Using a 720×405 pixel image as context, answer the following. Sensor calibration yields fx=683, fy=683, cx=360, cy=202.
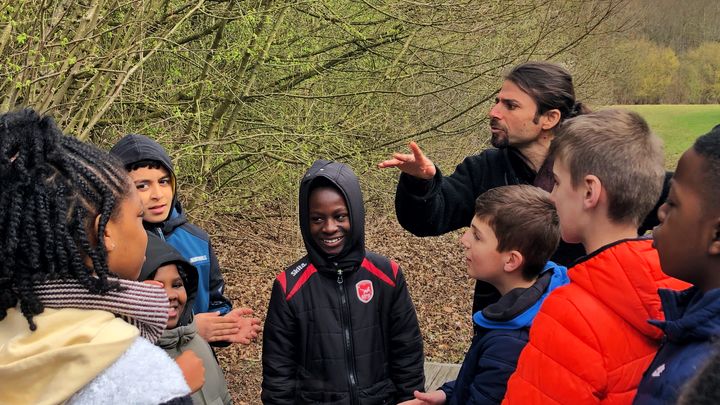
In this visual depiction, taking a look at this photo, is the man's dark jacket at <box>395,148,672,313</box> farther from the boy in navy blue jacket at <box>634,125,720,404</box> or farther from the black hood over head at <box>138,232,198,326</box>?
the boy in navy blue jacket at <box>634,125,720,404</box>

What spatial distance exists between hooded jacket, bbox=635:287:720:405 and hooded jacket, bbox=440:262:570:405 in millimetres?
586

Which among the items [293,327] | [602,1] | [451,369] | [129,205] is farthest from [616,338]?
[602,1]

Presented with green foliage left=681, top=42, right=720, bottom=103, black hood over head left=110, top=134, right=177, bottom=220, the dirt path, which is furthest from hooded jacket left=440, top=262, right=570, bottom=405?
green foliage left=681, top=42, right=720, bottom=103

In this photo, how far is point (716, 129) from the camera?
1.61 m

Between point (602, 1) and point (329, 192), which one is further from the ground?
point (602, 1)

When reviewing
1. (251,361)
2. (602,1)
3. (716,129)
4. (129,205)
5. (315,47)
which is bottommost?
(251,361)

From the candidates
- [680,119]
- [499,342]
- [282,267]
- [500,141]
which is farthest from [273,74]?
[680,119]

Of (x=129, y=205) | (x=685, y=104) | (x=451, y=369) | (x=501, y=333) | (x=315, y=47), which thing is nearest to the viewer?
(x=129, y=205)

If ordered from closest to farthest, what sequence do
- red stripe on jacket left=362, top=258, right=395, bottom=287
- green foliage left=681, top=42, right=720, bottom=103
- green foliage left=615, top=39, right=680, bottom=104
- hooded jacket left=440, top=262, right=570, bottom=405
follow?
1. hooded jacket left=440, top=262, right=570, bottom=405
2. red stripe on jacket left=362, top=258, right=395, bottom=287
3. green foliage left=615, top=39, right=680, bottom=104
4. green foliage left=681, top=42, right=720, bottom=103

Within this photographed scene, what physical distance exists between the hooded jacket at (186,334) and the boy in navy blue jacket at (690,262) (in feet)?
5.80

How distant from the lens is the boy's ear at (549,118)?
2.84 metres

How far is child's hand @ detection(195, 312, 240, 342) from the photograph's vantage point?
9.69ft

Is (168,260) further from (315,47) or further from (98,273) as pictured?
(315,47)

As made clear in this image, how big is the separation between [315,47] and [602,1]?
3.48 meters
